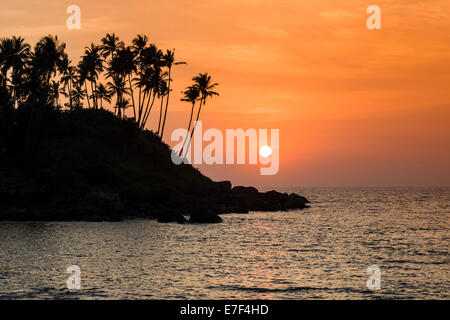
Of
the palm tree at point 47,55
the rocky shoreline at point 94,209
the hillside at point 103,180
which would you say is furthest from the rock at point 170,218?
the palm tree at point 47,55

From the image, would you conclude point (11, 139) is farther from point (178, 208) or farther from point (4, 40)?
point (178, 208)

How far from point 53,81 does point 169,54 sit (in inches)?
1346

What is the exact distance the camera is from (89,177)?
88625 mm

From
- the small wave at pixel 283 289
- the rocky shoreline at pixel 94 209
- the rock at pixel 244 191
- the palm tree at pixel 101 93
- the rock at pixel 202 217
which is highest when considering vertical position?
the palm tree at pixel 101 93

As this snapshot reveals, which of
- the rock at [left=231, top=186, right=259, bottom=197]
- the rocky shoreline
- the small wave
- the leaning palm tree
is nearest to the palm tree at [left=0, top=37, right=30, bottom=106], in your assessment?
the leaning palm tree

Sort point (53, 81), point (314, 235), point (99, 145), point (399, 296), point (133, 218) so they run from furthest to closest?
1. point (53, 81)
2. point (99, 145)
3. point (133, 218)
4. point (314, 235)
5. point (399, 296)

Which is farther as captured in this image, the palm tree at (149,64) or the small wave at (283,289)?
the palm tree at (149,64)

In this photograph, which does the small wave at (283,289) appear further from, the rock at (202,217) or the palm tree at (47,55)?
the palm tree at (47,55)

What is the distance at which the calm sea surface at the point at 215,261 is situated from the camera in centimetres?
2962

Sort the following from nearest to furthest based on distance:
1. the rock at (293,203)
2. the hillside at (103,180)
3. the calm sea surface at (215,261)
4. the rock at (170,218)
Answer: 1. the calm sea surface at (215,261)
2. the rock at (170,218)
3. the hillside at (103,180)
4. the rock at (293,203)

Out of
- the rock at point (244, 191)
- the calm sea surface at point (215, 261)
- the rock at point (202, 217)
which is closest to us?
the calm sea surface at point (215, 261)

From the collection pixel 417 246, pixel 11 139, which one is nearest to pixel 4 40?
pixel 11 139

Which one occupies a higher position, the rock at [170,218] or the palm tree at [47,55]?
the palm tree at [47,55]

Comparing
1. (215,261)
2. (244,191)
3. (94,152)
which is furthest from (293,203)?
(215,261)
